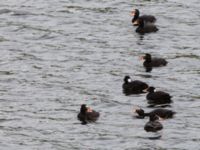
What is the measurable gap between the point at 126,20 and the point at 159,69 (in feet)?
33.1

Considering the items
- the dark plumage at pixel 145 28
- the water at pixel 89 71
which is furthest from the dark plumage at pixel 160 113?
the dark plumage at pixel 145 28

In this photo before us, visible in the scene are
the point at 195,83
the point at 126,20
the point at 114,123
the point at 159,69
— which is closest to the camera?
the point at 114,123

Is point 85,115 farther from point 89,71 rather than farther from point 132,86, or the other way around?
point 89,71

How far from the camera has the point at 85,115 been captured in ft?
149

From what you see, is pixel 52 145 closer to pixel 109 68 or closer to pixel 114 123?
pixel 114 123

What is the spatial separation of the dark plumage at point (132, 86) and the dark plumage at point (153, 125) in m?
5.35

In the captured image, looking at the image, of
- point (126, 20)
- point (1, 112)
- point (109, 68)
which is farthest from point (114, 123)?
point (126, 20)

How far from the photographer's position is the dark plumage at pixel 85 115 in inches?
1796

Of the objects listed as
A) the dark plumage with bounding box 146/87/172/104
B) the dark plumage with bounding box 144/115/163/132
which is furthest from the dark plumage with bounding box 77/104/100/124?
the dark plumage with bounding box 146/87/172/104

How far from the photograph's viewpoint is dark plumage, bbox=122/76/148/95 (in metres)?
49.8

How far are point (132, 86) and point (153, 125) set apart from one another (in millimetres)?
6014

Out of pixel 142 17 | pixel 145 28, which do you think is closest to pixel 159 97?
pixel 145 28

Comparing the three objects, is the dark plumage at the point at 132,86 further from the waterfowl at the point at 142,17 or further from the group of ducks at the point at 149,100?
the waterfowl at the point at 142,17

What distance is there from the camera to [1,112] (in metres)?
46.9
